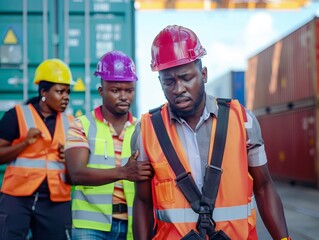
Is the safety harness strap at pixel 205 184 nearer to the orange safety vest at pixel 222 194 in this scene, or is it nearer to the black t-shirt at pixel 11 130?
the orange safety vest at pixel 222 194

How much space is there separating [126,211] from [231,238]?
1016 mm

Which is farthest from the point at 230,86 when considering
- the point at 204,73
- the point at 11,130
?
the point at 204,73

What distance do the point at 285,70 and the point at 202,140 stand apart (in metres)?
16.7

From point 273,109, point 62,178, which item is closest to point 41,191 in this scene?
point 62,178

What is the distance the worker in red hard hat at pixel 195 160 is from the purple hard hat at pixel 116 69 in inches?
32.3

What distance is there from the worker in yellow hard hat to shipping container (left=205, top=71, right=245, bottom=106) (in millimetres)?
7917

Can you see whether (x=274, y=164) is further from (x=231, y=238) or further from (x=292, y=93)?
(x=231, y=238)

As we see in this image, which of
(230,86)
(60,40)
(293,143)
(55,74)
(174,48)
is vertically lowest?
(293,143)

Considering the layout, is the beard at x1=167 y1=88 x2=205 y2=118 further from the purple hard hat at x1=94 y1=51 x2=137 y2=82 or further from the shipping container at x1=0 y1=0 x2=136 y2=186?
the shipping container at x1=0 y1=0 x2=136 y2=186

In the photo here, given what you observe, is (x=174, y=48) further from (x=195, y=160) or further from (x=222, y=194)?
(x=222, y=194)

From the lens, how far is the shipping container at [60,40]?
514 cm

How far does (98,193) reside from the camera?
3.01 metres

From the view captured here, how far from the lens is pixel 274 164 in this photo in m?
20.2

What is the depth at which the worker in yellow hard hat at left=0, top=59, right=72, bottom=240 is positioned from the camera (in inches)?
144
